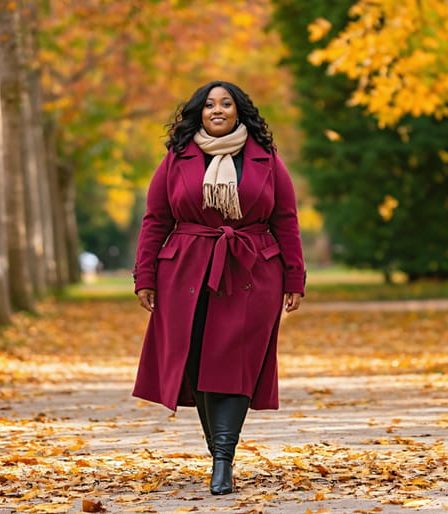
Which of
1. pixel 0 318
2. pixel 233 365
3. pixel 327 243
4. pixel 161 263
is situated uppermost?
pixel 161 263

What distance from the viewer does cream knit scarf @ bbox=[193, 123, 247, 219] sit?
7.50 m

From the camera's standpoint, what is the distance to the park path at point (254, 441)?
7.21 m

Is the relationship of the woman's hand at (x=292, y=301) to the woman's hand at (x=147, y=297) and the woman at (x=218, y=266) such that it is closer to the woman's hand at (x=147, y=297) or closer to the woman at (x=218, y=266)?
the woman at (x=218, y=266)

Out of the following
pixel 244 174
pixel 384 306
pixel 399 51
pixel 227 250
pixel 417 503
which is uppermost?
pixel 399 51

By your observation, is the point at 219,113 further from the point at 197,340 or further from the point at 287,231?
the point at 197,340

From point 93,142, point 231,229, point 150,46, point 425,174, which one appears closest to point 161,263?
point 231,229

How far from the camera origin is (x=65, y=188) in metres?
43.1

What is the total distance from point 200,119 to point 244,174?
0.38 m

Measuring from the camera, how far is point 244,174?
7.68m

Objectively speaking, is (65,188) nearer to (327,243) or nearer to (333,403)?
(333,403)

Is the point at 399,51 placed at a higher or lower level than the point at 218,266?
higher

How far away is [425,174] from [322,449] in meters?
24.0

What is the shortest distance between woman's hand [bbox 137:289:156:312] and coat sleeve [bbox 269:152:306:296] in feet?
2.18

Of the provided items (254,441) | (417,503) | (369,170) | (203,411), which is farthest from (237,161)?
(369,170)
